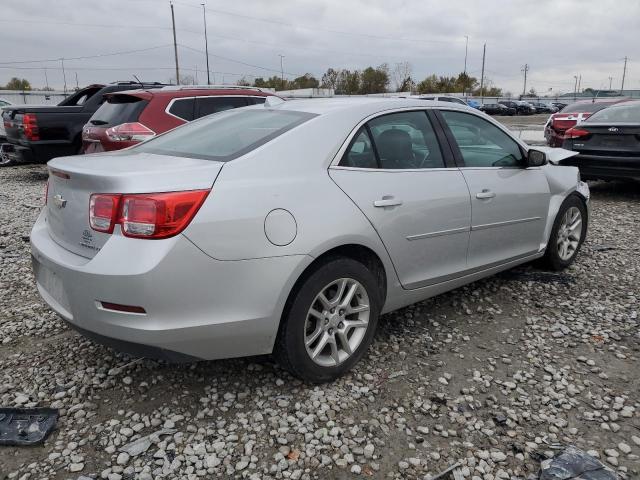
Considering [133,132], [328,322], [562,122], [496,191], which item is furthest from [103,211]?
[562,122]

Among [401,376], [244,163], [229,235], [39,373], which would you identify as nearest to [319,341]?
[401,376]

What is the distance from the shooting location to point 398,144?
333 centimetres

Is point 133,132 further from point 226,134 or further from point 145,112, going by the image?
point 226,134

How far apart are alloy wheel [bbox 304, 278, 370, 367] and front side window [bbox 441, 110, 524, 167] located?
53.5 inches

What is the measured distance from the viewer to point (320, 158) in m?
2.86

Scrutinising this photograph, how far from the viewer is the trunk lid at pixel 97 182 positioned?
241 cm

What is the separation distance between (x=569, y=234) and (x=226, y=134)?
3343 mm

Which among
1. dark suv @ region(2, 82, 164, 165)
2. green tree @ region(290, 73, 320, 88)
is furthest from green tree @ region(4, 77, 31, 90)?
dark suv @ region(2, 82, 164, 165)

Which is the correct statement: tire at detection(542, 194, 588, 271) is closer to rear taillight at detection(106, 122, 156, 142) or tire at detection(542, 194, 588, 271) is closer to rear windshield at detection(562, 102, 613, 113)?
rear taillight at detection(106, 122, 156, 142)

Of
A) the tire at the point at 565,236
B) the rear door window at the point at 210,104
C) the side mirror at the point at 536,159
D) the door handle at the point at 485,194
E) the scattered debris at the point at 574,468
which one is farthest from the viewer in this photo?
the rear door window at the point at 210,104

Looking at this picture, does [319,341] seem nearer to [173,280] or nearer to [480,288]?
[173,280]

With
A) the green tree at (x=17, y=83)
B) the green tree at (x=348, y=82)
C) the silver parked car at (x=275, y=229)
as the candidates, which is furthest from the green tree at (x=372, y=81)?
the silver parked car at (x=275, y=229)

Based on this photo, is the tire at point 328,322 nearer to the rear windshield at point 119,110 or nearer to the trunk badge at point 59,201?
the trunk badge at point 59,201

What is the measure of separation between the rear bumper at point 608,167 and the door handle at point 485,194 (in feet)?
16.7
